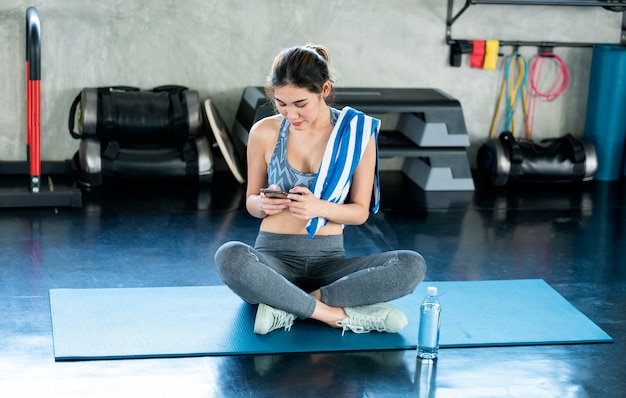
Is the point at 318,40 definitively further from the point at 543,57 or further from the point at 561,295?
the point at 561,295

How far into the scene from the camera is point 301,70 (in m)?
2.92

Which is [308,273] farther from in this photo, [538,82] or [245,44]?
[538,82]

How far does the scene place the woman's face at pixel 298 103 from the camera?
2941 mm

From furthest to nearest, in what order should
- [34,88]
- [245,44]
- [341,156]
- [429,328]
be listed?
[245,44] < [34,88] < [341,156] < [429,328]

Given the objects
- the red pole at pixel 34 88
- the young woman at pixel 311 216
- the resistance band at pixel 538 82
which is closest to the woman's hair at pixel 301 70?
the young woman at pixel 311 216

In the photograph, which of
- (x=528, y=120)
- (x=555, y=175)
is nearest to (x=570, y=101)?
(x=528, y=120)

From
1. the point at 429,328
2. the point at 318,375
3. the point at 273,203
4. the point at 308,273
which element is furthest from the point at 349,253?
the point at 318,375

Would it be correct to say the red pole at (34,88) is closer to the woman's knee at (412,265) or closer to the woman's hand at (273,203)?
the woman's hand at (273,203)

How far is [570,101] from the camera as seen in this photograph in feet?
19.8

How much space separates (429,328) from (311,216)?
526 millimetres

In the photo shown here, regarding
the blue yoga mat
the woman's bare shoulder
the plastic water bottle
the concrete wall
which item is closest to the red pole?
the concrete wall

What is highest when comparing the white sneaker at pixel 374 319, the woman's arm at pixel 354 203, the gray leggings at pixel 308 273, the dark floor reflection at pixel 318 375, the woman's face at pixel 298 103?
the woman's face at pixel 298 103

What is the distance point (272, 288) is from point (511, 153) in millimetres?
2902

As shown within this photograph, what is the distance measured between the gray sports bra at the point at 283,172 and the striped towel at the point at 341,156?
1.9 inches
